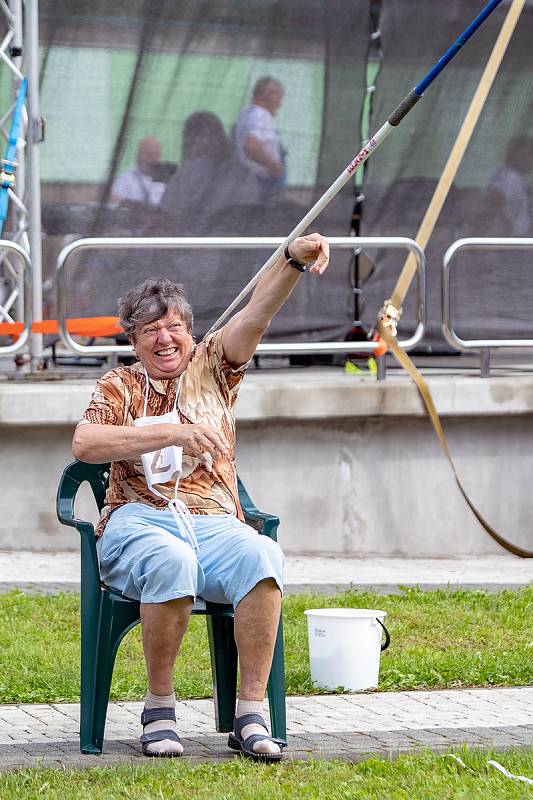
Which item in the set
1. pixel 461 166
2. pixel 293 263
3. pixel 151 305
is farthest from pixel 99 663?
pixel 461 166

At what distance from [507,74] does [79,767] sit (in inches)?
236

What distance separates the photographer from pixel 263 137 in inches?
343

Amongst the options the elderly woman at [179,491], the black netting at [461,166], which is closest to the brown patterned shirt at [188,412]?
the elderly woman at [179,491]

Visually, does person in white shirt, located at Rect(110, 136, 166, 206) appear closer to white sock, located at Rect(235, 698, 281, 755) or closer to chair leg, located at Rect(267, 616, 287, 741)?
chair leg, located at Rect(267, 616, 287, 741)

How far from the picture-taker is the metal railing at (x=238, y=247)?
757 cm

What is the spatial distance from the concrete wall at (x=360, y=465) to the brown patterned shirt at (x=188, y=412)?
3.07m

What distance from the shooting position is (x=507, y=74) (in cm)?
896

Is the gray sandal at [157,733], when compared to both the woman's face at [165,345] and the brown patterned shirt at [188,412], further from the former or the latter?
the woman's face at [165,345]

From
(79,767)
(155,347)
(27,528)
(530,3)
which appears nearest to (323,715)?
(79,767)

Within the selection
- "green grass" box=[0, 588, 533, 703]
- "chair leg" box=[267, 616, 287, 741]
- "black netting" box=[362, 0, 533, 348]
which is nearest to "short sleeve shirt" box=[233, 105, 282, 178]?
"black netting" box=[362, 0, 533, 348]

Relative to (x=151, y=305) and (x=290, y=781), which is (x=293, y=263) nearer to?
(x=151, y=305)

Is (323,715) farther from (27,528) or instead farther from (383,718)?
(27,528)

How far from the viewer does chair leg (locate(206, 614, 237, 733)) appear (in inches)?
177

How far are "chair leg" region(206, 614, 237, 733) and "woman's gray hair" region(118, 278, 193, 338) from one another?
3.01ft
